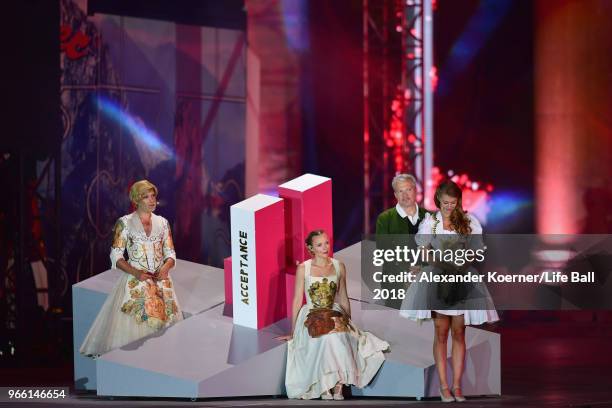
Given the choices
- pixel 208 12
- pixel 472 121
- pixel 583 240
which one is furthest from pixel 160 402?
pixel 472 121

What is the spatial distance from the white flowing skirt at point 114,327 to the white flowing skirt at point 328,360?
3.43ft

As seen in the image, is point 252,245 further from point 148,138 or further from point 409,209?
point 148,138

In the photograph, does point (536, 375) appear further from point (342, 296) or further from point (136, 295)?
point (136, 295)

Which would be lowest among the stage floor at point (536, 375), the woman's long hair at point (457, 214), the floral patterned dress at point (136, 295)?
the stage floor at point (536, 375)

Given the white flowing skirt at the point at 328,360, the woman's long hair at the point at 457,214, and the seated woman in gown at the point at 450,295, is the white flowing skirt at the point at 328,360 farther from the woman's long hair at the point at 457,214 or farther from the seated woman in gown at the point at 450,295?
the woman's long hair at the point at 457,214

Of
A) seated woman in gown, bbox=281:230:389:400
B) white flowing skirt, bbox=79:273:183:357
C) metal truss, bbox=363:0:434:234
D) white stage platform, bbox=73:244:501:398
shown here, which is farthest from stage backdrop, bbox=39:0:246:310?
seated woman in gown, bbox=281:230:389:400

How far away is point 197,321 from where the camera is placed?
27.6 ft

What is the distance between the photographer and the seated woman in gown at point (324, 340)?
7715 mm

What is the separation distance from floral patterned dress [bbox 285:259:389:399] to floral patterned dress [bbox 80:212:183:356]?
106 centimetres

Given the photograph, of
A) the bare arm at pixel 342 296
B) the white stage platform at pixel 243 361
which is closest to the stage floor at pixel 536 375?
the white stage platform at pixel 243 361

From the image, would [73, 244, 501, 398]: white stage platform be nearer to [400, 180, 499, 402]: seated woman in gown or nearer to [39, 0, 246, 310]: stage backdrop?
[400, 180, 499, 402]: seated woman in gown

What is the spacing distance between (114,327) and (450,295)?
232 cm

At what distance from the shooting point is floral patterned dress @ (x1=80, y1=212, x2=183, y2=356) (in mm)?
8398

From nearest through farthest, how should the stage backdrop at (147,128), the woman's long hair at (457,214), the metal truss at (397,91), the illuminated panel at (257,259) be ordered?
the woman's long hair at (457,214)
the illuminated panel at (257,259)
the stage backdrop at (147,128)
the metal truss at (397,91)
